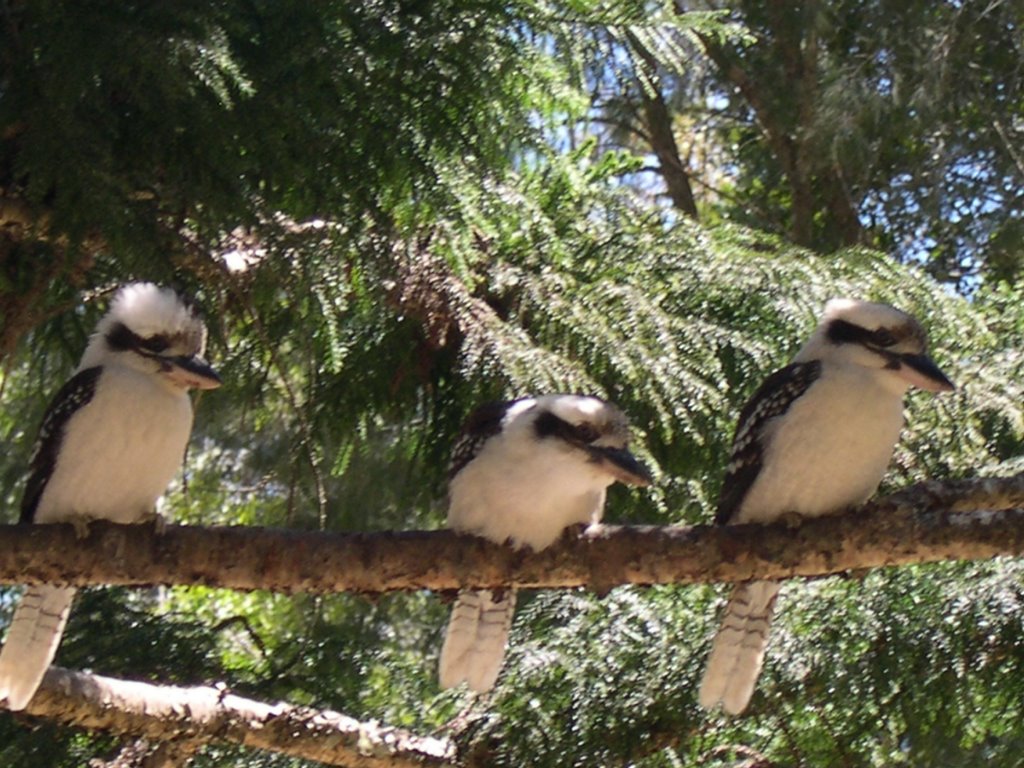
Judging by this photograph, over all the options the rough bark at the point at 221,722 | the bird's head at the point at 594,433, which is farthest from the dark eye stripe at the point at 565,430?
the rough bark at the point at 221,722

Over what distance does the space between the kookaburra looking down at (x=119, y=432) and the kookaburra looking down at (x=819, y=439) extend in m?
1.02

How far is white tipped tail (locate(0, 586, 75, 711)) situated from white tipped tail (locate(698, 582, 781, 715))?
1191mm

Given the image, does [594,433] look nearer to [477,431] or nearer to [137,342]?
[477,431]

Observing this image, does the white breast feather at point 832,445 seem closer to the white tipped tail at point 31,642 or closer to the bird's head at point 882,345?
the bird's head at point 882,345

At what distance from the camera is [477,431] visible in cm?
269

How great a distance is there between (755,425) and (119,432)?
3.84 feet

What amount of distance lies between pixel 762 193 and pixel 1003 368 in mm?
3477

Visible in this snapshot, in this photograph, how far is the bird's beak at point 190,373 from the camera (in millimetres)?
2469

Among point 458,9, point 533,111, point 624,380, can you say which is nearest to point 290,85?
point 458,9

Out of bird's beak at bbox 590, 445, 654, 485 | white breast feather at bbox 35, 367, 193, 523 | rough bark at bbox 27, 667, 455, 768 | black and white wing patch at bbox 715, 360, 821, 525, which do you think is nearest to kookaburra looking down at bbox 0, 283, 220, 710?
white breast feather at bbox 35, 367, 193, 523

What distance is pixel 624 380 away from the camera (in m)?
3.07

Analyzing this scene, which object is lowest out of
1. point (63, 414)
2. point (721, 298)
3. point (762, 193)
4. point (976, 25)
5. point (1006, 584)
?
point (63, 414)

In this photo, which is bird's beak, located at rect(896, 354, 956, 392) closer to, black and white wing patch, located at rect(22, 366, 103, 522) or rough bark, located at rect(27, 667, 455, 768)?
rough bark, located at rect(27, 667, 455, 768)

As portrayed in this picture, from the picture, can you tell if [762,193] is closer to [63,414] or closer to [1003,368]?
[1003,368]
